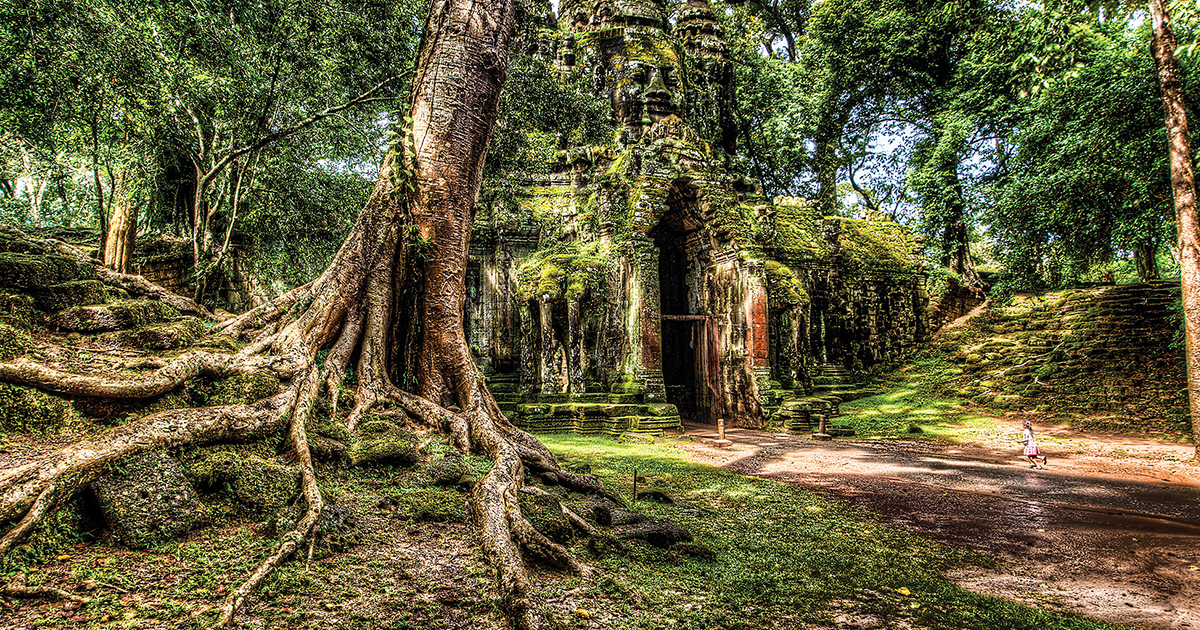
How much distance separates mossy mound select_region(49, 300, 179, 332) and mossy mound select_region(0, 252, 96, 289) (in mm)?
349

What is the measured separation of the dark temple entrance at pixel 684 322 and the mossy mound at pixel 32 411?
37.1 feet

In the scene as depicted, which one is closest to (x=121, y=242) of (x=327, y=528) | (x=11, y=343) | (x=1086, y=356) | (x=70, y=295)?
(x=70, y=295)

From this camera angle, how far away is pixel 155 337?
4.00m

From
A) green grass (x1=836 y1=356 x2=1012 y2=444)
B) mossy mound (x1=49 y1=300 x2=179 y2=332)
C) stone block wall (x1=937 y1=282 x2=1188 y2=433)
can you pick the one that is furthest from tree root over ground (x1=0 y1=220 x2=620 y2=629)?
stone block wall (x1=937 y1=282 x2=1188 y2=433)

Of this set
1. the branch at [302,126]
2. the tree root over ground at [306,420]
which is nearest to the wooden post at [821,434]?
the tree root over ground at [306,420]

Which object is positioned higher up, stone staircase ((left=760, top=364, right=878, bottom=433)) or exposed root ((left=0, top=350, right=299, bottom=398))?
exposed root ((left=0, top=350, right=299, bottom=398))

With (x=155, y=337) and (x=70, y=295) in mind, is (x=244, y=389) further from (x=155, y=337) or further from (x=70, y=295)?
(x=70, y=295)

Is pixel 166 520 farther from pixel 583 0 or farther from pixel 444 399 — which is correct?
pixel 583 0

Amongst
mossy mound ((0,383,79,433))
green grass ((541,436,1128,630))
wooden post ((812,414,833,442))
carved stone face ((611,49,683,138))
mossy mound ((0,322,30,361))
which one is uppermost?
carved stone face ((611,49,683,138))

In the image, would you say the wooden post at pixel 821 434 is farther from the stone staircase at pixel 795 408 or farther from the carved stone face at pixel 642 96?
the carved stone face at pixel 642 96

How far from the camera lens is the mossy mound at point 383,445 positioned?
373cm

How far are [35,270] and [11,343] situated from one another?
1.14 meters

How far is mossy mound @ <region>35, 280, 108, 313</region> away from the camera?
3.97 m

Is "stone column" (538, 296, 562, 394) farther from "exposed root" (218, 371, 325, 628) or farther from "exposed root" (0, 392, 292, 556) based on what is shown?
"exposed root" (0, 392, 292, 556)
